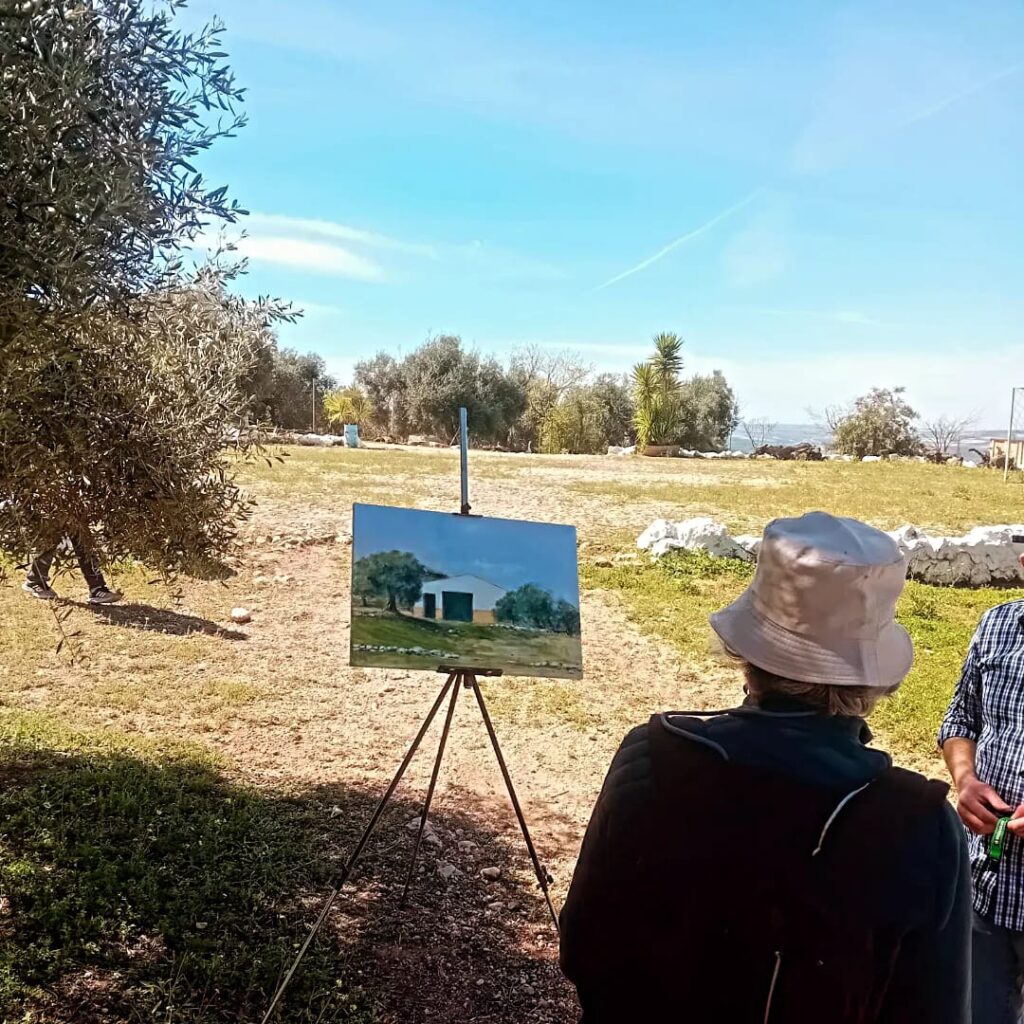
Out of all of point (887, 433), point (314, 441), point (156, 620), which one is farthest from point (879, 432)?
point (156, 620)

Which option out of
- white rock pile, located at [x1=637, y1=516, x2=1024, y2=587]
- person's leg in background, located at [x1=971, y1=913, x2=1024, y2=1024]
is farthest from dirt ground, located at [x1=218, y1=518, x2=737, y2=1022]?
white rock pile, located at [x1=637, y1=516, x2=1024, y2=587]

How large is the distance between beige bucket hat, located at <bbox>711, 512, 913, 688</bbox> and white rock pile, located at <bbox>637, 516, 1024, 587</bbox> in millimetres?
11063

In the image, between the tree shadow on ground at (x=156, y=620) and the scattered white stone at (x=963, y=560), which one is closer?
the tree shadow on ground at (x=156, y=620)

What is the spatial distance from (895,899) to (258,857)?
4.10m

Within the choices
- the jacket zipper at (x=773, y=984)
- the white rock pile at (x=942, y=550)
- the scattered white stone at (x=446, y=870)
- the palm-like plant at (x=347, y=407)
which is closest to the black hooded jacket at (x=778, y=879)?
the jacket zipper at (x=773, y=984)

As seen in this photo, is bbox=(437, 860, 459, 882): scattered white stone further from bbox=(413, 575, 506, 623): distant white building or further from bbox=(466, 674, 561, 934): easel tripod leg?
bbox=(413, 575, 506, 623): distant white building

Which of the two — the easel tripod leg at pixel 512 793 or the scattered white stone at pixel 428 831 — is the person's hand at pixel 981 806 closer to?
the easel tripod leg at pixel 512 793

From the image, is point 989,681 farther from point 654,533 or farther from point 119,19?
point 654,533

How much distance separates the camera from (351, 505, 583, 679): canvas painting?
3938 mm

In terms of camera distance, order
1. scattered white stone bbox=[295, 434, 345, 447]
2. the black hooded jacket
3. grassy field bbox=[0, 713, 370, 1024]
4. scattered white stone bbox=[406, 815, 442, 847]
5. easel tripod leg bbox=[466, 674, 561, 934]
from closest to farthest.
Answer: the black hooded jacket
grassy field bbox=[0, 713, 370, 1024]
easel tripod leg bbox=[466, 674, 561, 934]
scattered white stone bbox=[406, 815, 442, 847]
scattered white stone bbox=[295, 434, 345, 447]

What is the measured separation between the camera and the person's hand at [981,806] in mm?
2705

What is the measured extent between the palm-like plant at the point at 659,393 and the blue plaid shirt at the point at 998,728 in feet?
101

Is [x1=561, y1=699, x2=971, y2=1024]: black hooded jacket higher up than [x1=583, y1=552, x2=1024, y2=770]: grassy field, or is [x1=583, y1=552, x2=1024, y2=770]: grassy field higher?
[x1=561, y1=699, x2=971, y2=1024]: black hooded jacket

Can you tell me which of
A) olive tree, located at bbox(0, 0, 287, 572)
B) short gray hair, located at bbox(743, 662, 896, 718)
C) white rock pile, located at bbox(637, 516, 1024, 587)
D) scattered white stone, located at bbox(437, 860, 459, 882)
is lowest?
scattered white stone, located at bbox(437, 860, 459, 882)
